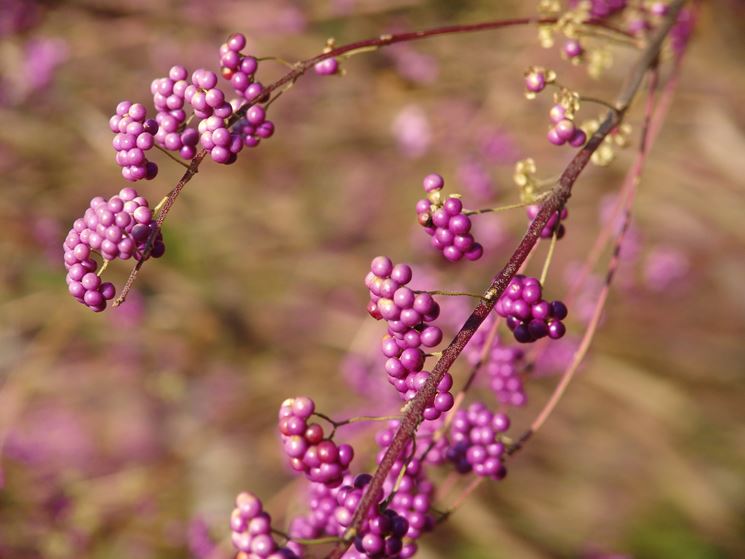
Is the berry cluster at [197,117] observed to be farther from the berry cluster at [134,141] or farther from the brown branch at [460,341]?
the brown branch at [460,341]

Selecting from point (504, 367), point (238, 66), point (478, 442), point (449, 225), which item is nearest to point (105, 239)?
point (238, 66)

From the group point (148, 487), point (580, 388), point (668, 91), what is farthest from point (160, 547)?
point (668, 91)

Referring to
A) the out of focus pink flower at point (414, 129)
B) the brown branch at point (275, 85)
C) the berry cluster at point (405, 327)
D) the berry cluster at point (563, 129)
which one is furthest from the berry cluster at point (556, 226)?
the out of focus pink flower at point (414, 129)

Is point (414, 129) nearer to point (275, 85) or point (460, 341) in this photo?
point (275, 85)

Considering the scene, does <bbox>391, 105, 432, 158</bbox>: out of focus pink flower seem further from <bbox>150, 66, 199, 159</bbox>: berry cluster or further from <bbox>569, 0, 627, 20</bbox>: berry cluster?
<bbox>150, 66, 199, 159</bbox>: berry cluster

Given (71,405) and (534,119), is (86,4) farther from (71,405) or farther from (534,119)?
(71,405)
